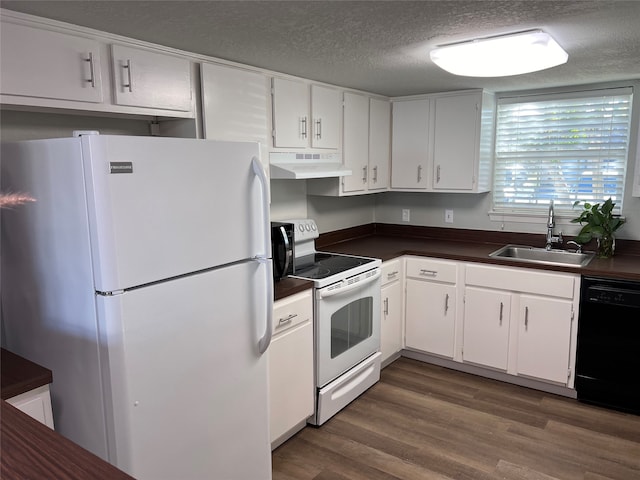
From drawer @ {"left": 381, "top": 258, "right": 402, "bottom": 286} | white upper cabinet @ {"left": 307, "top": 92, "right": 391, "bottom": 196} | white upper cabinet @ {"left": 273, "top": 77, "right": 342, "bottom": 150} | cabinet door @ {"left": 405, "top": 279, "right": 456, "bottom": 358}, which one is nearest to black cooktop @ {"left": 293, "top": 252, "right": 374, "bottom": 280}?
drawer @ {"left": 381, "top": 258, "right": 402, "bottom": 286}

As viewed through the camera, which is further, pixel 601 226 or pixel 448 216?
pixel 448 216

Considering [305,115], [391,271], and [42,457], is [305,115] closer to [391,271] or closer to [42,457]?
[391,271]

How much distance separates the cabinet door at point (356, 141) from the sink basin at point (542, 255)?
1.12 meters

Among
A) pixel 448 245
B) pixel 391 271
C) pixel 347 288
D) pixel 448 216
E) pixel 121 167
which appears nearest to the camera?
pixel 121 167

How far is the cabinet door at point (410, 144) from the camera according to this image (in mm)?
3785

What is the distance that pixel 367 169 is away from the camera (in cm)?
371

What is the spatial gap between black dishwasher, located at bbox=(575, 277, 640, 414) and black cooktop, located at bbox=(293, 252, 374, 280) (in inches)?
55.0

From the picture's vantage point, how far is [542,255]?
352 centimetres

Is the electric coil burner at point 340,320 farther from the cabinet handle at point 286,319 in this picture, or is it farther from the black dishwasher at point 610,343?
the black dishwasher at point 610,343

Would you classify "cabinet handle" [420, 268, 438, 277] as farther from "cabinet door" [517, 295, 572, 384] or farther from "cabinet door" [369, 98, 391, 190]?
"cabinet door" [369, 98, 391, 190]

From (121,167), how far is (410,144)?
2795 millimetres

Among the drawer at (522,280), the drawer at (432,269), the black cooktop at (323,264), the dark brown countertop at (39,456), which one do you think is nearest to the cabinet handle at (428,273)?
the drawer at (432,269)

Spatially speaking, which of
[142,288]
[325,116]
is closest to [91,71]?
[142,288]

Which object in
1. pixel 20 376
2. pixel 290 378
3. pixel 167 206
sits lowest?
pixel 290 378
